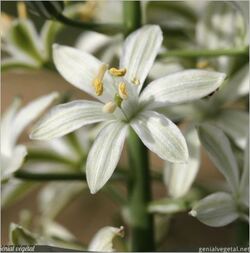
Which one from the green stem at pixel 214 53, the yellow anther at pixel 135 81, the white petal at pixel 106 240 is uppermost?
the green stem at pixel 214 53

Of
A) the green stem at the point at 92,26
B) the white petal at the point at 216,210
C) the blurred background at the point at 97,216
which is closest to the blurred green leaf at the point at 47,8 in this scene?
the green stem at the point at 92,26

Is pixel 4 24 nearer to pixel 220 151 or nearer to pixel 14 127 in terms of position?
pixel 14 127

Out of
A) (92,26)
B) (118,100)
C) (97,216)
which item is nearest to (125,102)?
(118,100)

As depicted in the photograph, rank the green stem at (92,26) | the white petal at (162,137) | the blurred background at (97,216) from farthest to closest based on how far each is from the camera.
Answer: the blurred background at (97,216) < the green stem at (92,26) < the white petal at (162,137)

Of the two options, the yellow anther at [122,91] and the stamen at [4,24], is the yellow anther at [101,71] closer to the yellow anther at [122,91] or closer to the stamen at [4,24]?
the yellow anther at [122,91]

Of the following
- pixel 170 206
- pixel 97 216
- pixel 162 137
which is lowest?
pixel 97 216

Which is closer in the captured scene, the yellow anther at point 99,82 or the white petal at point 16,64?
the yellow anther at point 99,82
